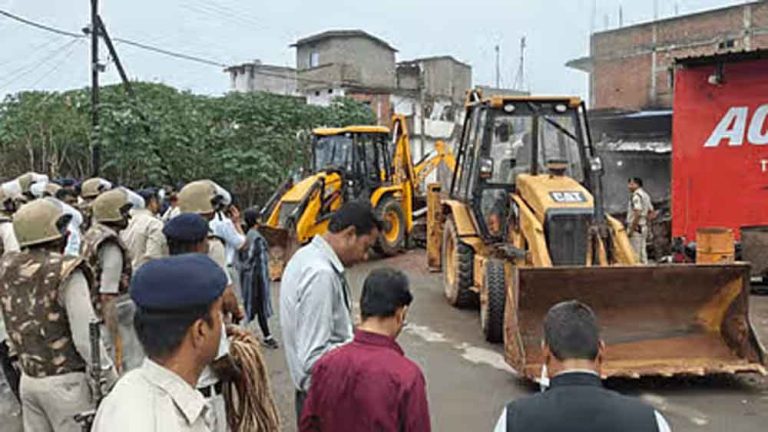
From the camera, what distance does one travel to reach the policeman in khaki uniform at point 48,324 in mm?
3322

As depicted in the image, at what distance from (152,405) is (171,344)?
0.55 feet

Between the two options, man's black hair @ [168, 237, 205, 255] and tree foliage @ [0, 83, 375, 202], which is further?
tree foliage @ [0, 83, 375, 202]

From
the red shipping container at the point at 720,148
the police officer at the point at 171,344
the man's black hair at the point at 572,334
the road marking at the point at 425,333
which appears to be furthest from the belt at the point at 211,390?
the red shipping container at the point at 720,148

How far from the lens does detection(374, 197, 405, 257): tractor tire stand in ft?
49.0

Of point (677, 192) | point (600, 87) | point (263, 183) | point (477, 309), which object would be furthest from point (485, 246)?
point (600, 87)

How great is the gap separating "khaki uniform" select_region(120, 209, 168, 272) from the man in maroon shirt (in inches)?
114

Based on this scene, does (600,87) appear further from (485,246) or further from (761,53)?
(485,246)

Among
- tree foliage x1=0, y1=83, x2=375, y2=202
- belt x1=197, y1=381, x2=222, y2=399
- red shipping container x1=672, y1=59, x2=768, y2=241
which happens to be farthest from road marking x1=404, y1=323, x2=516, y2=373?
tree foliage x1=0, y1=83, x2=375, y2=202

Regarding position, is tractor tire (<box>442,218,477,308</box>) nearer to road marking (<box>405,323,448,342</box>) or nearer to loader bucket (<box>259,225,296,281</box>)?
road marking (<box>405,323,448,342</box>)

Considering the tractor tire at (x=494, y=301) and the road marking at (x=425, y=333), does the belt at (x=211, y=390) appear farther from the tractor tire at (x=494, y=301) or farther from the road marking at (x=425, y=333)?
the road marking at (x=425, y=333)

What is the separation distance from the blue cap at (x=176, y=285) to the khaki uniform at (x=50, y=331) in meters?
1.60

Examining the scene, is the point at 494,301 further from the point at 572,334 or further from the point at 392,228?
the point at 392,228

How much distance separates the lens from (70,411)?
11.1ft

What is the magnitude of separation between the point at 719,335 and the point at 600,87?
104 feet
